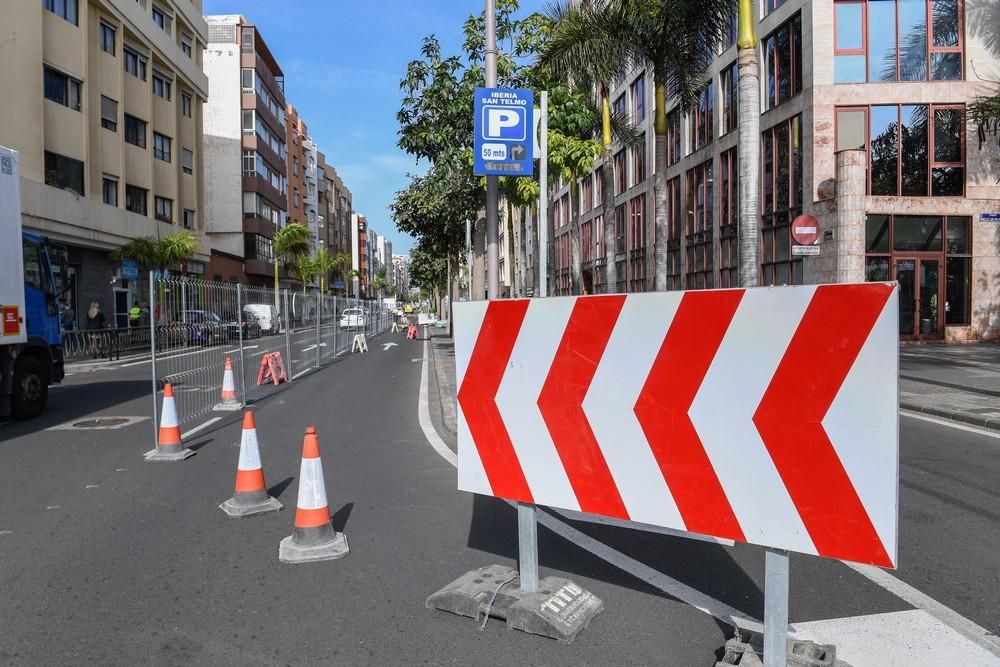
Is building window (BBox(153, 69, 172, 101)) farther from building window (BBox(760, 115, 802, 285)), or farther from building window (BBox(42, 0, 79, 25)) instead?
building window (BBox(760, 115, 802, 285))

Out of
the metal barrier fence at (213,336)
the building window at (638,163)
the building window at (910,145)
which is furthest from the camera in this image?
the building window at (638,163)

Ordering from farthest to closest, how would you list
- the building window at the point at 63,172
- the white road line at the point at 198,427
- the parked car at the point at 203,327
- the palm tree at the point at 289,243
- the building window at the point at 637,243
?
the palm tree at the point at 289,243 < the building window at the point at 637,243 < the building window at the point at 63,172 < the parked car at the point at 203,327 < the white road line at the point at 198,427

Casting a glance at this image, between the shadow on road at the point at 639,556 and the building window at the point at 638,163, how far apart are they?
3393 cm

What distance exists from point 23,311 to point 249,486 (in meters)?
6.84

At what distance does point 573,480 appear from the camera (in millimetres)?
3553

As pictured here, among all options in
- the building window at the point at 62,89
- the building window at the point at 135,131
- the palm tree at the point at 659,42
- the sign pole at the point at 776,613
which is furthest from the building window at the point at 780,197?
the building window at the point at 135,131

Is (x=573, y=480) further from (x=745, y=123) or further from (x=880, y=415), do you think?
(x=745, y=123)

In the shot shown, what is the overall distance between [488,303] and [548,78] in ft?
45.4

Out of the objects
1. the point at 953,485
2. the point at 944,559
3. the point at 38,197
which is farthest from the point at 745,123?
the point at 38,197

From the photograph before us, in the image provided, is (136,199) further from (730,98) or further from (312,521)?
(312,521)

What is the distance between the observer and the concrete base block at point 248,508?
5578mm

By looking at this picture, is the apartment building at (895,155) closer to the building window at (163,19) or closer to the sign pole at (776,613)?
the sign pole at (776,613)

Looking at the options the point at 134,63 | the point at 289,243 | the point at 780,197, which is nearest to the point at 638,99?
the point at 780,197

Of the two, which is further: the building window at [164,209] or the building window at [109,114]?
the building window at [164,209]
